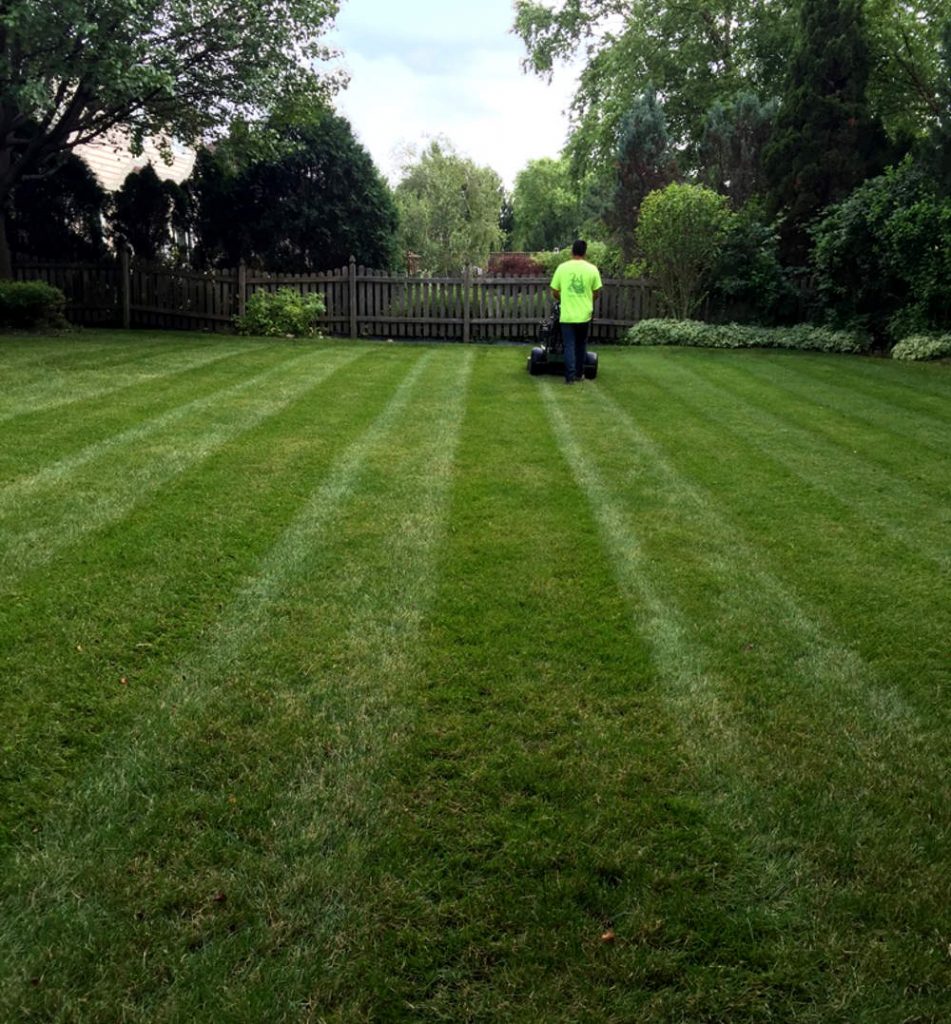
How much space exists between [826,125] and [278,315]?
462 inches

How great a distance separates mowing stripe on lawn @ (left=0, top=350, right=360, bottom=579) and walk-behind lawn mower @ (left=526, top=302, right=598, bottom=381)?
3668 millimetres

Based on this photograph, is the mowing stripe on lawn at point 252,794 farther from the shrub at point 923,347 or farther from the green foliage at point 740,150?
the green foliage at point 740,150

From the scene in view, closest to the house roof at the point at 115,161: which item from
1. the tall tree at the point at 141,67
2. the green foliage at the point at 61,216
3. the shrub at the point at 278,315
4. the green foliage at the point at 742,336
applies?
the green foliage at the point at 61,216

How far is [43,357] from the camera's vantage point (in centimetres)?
984

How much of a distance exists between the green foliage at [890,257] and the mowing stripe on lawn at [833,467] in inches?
209

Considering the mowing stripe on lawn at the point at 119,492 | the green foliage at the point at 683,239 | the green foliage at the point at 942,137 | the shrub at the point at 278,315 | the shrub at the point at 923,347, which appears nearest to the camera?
the mowing stripe on lawn at the point at 119,492

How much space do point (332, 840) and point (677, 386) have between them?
332 inches

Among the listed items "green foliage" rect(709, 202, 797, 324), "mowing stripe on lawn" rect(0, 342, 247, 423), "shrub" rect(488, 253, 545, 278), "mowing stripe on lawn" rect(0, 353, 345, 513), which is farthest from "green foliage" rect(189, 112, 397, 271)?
"shrub" rect(488, 253, 545, 278)

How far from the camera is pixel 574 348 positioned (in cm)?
963

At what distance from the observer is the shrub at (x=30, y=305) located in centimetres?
1214

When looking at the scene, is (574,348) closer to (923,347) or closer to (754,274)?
(923,347)

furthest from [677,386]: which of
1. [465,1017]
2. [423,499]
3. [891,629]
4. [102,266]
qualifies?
[102,266]

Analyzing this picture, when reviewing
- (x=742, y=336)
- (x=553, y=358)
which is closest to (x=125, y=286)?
(x=553, y=358)

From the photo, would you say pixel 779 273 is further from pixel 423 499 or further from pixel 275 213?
pixel 423 499
